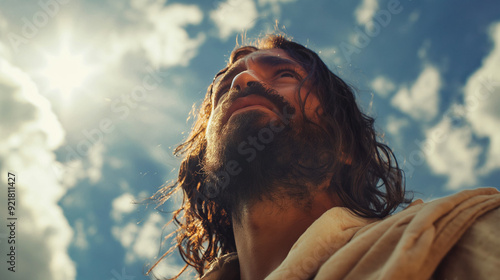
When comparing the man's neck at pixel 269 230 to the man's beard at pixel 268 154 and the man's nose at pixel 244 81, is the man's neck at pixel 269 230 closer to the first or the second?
the man's beard at pixel 268 154

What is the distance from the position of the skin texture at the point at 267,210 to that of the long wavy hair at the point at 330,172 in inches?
7.8

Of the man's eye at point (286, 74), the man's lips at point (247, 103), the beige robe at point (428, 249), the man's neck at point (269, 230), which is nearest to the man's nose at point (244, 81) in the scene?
the man's lips at point (247, 103)

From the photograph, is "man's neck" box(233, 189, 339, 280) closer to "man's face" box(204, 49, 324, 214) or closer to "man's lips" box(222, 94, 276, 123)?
"man's face" box(204, 49, 324, 214)

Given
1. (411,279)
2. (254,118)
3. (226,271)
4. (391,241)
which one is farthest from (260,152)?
(411,279)

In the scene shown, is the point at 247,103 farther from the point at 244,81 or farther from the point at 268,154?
the point at 268,154

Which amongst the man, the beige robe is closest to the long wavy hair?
the man

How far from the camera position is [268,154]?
3365 millimetres

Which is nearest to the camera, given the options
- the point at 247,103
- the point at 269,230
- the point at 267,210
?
the point at 269,230

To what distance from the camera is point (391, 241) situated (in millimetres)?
1596

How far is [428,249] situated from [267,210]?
2013 mm

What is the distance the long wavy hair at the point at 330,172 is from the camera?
3604 millimetres

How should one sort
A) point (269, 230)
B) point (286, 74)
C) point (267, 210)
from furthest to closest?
point (286, 74)
point (267, 210)
point (269, 230)

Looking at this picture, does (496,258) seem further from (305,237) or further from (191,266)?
(191,266)

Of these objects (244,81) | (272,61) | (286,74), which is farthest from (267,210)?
(272,61)
